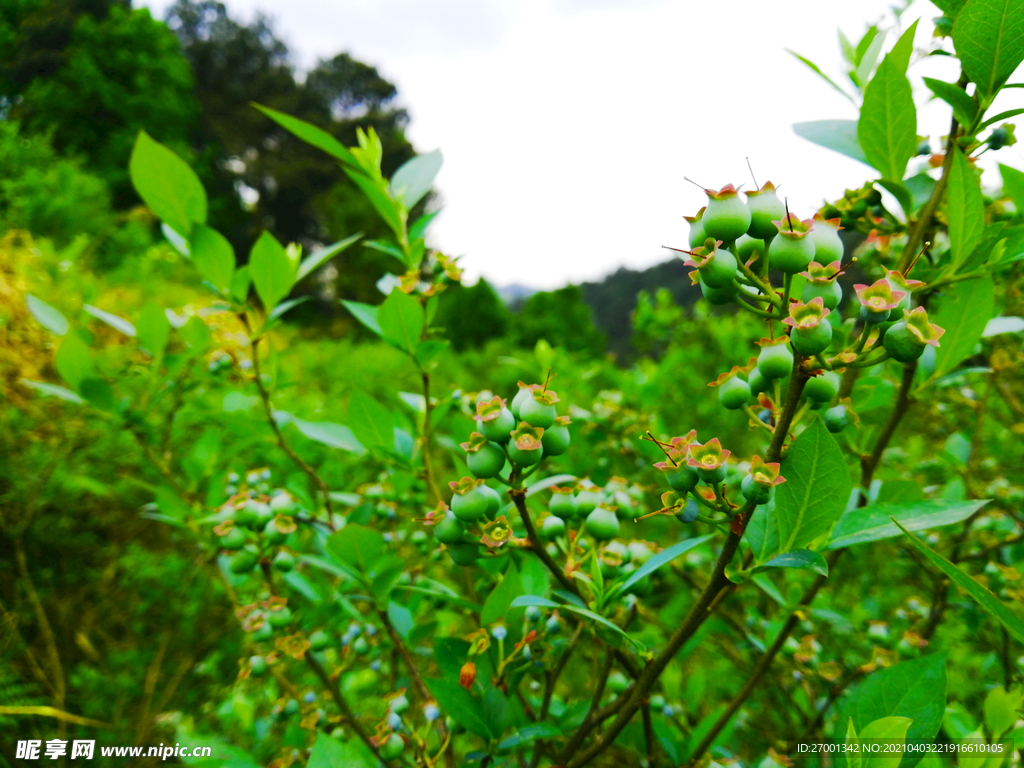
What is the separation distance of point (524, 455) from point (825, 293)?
22cm

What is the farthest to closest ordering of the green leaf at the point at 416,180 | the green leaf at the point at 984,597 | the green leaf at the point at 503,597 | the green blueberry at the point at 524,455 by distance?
the green leaf at the point at 416,180 < the green leaf at the point at 503,597 < the green blueberry at the point at 524,455 < the green leaf at the point at 984,597

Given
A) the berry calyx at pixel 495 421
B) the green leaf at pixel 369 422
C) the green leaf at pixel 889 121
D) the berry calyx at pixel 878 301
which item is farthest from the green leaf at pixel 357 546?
the green leaf at pixel 889 121

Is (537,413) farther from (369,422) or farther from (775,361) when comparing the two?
(369,422)

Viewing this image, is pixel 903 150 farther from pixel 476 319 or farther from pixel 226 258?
pixel 476 319

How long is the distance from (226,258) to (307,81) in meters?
15.7

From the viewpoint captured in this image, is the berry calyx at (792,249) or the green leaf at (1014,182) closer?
the berry calyx at (792,249)

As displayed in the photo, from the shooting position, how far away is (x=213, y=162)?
37.2ft

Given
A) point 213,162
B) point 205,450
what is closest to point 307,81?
point 213,162

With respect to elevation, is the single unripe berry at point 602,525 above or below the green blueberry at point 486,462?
below

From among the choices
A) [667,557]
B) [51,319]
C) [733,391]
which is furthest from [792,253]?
[51,319]

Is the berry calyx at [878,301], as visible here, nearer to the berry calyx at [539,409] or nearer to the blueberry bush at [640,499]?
the blueberry bush at [640,499]

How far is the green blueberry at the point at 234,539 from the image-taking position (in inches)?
24.7

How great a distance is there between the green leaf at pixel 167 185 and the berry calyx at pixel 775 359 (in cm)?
63

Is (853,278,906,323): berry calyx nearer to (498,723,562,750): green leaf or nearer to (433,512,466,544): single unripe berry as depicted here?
(433,512,466,544): single unripe berry
